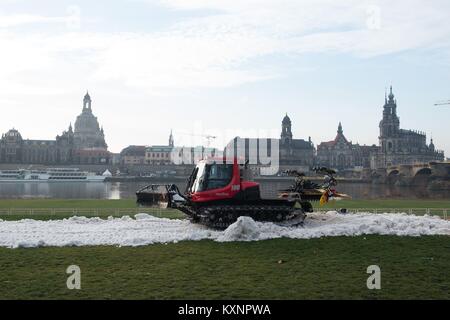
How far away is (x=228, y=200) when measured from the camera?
17.8m

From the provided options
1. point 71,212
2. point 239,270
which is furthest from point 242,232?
point 71,212

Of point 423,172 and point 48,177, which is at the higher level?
point 423,172

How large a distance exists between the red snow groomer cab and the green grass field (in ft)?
8.05

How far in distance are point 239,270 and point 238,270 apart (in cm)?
2

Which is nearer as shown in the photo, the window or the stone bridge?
the window

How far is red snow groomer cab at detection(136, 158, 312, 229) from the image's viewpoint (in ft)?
57.2

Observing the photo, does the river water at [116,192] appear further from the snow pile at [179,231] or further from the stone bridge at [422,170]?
the snow pile at [179,231]

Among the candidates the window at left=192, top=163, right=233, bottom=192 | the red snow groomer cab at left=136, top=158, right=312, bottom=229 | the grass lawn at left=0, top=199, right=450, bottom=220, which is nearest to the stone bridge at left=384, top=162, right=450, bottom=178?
the grass lawn at left=0, top=199, right=450, bottom=220

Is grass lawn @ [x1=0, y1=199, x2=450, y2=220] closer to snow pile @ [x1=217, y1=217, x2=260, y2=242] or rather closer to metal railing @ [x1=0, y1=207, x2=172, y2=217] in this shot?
metal railing @ [x1=0, y1=207, x2=172, y2=217]

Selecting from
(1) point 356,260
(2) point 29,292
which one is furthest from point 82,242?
(1) point 356,260

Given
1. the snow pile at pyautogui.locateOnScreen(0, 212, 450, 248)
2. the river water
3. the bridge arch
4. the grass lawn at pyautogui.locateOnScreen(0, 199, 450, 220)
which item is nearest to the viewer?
the snow pile at pyautogui.locateOnScreen(0, 212, 450, 248)

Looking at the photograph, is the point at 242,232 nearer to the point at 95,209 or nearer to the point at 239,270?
the point at 239,270
